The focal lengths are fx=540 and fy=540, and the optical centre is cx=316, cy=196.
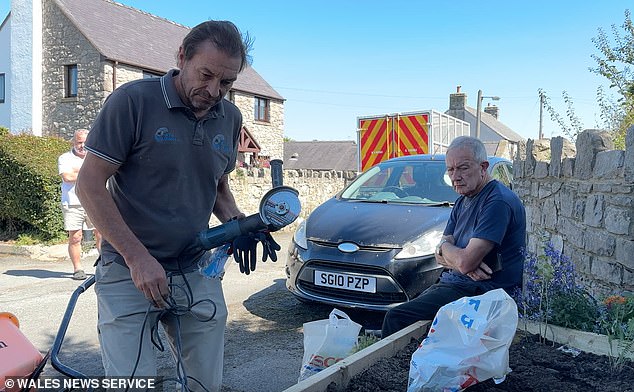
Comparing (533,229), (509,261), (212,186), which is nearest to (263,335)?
(509,261)

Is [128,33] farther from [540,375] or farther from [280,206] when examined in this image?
[540,375]

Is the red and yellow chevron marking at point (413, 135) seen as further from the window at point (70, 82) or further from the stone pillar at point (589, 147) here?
the window at point (70, 82)

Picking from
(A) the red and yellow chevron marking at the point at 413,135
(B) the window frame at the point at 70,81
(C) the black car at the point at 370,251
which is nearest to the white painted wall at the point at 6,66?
(B) the window frame at the point at 70,81

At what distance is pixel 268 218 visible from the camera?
2299 millimetres

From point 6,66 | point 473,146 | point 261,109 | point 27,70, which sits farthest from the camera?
point 261,109

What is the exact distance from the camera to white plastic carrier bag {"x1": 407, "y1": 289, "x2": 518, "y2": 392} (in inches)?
88.9

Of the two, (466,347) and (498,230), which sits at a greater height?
(498,230)

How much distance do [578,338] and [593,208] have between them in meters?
1.56

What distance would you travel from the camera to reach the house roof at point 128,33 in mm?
21875

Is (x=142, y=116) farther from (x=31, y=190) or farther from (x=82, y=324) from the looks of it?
(x=31, y=190)

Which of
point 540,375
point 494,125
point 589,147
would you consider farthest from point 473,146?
point 494,125

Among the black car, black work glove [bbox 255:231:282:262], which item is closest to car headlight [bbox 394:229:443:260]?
the black car

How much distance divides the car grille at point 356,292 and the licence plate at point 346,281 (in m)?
0.04

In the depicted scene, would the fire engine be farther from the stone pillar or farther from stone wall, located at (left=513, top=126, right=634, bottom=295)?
the stone pillar
